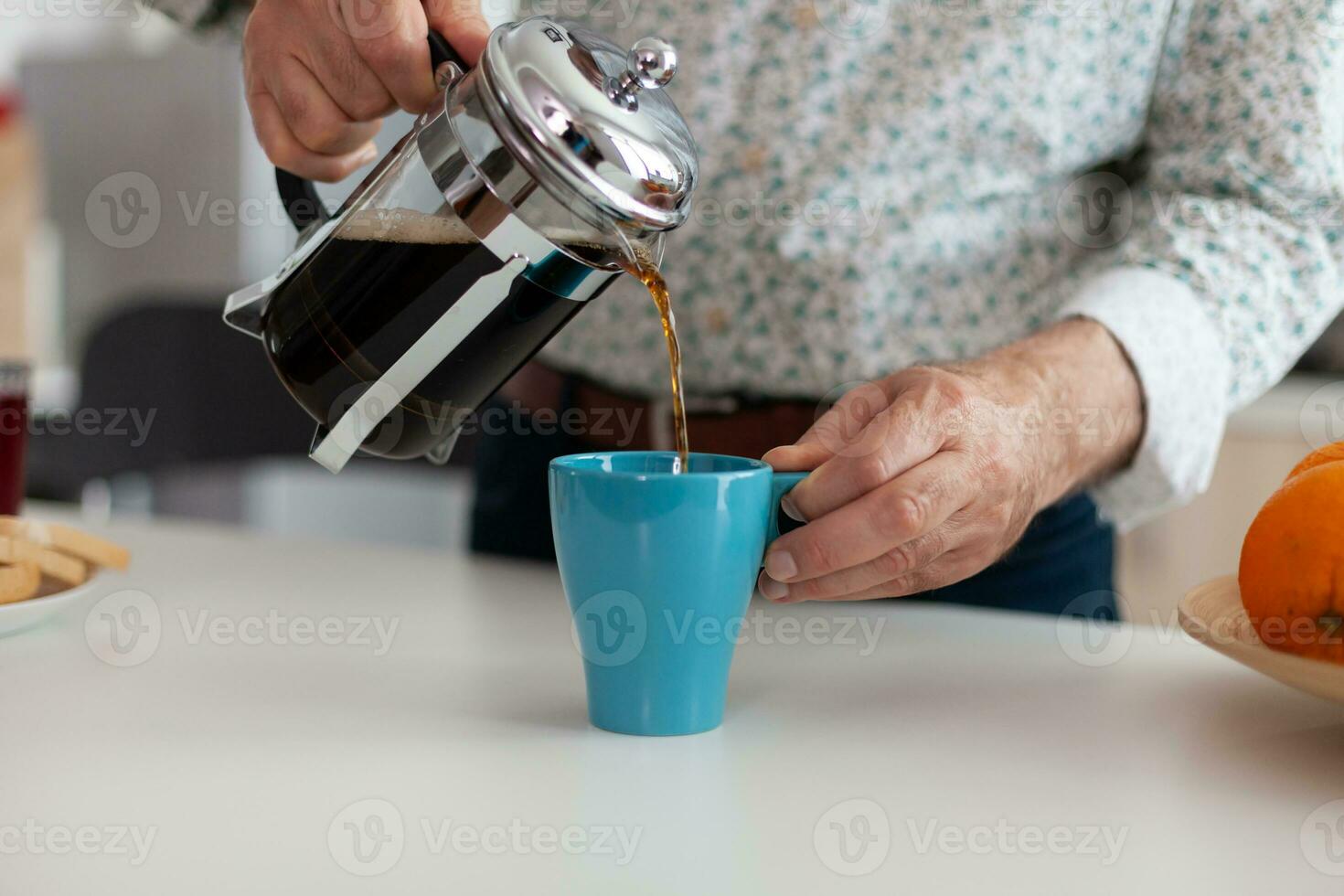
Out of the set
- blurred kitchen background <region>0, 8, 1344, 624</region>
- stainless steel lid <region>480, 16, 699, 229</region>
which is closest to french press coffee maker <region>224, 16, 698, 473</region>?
stainless steel lid <region>480, 16, 699, 229</region>

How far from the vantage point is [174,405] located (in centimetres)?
187

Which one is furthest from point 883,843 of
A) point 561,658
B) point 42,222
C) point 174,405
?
A: point 42,222

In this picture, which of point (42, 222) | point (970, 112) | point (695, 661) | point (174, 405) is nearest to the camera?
point (695, 661)

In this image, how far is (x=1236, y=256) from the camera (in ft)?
2.58

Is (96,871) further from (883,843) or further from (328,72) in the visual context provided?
(328,72)

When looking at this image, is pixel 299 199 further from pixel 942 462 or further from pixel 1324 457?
pixel 1324 457

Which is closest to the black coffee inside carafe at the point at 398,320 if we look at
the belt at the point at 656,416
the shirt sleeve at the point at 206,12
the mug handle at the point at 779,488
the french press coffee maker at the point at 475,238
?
the french press coffee maker at the point at 475,238

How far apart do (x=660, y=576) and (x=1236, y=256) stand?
0.47 m

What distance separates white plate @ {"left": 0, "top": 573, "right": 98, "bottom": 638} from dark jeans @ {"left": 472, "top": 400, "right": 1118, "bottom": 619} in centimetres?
39

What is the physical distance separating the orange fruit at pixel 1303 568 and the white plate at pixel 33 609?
1.94 ft

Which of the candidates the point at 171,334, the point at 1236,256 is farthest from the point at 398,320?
the point at 171,334

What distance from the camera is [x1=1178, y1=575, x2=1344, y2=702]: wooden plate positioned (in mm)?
513

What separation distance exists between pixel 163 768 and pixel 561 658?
A: 22 centimetres

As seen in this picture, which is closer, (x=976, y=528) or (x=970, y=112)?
(x=976, y=528)
